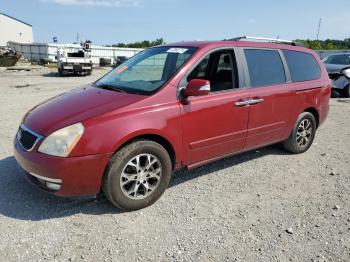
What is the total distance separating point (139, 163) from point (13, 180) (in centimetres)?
181

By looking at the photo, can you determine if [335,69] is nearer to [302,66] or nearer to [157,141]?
[302,66]

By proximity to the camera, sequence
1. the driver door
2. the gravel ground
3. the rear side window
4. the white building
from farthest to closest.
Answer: the white building < the rear side window < the driver door < the gravel ground

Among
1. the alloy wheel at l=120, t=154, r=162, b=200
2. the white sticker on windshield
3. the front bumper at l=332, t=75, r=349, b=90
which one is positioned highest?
the white sticker on windshield

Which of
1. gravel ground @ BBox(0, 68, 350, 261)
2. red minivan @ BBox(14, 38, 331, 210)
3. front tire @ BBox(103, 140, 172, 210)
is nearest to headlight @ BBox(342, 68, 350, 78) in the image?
red minivan @ BBox(14, 38, 331, 210)

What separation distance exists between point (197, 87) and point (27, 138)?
1864mm

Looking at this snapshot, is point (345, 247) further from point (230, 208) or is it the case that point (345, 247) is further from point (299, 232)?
point (230, 208)

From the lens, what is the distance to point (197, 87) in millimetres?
3629

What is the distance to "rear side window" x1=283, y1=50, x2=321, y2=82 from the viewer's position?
514 centimetres

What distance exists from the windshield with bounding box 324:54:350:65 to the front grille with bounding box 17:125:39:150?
12403mm

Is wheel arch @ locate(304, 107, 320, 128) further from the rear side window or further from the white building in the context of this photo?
the white building

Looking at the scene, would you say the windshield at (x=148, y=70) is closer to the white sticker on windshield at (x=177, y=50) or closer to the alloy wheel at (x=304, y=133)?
the white sticker on windshield at (x=177, y=50)

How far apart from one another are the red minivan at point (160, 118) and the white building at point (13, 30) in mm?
55467

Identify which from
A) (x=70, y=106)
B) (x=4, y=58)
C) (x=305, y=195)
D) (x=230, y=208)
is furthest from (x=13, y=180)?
(x=4, y=58)

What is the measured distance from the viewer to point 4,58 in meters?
27.7
